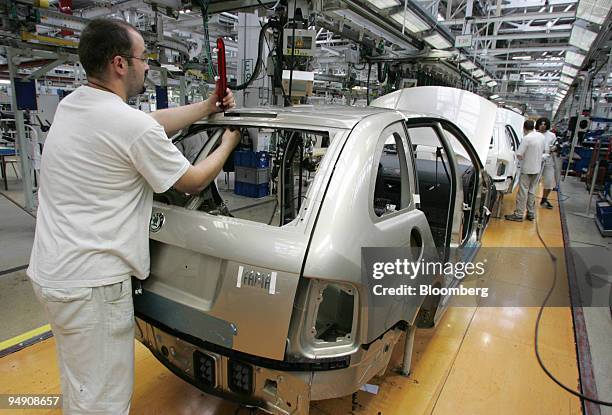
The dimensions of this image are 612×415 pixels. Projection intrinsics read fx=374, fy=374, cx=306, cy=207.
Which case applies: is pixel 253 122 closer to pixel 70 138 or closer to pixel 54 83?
pixel 70 138

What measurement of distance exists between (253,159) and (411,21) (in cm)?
385

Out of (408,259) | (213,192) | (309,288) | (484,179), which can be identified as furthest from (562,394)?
(213,192)

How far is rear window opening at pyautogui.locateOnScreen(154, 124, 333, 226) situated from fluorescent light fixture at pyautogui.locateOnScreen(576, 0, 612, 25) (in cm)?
496

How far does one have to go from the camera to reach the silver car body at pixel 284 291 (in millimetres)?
1407

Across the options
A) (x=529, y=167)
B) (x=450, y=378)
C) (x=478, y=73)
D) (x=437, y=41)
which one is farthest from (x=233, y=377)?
(x=478, y=73)

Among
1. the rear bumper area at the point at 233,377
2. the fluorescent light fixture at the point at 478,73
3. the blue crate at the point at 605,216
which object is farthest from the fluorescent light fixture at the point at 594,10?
the rear bumper area at the point at 233,377

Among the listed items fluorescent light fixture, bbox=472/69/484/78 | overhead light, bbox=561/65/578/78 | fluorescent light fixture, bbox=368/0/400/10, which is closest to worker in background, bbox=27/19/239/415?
fluorescent light fixture, bbox=368/0/400/10

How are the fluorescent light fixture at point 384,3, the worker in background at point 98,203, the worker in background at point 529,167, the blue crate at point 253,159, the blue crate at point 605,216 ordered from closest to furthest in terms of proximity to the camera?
the worker in background at point 98,203
the fluorescent light fixture at point 384,3
the blue crate at point 605,216
the worker in background at point 529,167
the blue crate at point 253,159

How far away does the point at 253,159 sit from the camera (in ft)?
25.5

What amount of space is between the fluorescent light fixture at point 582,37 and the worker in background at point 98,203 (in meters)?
8.72

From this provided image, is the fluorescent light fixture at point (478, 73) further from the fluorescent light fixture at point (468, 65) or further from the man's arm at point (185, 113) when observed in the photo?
the man's arm at point (185, 113)

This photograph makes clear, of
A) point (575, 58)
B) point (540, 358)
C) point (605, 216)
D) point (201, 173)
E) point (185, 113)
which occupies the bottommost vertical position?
point (540, 358)

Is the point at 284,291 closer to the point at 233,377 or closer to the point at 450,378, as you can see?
the point at 233,377

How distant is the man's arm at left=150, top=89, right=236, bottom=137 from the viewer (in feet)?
6.22
